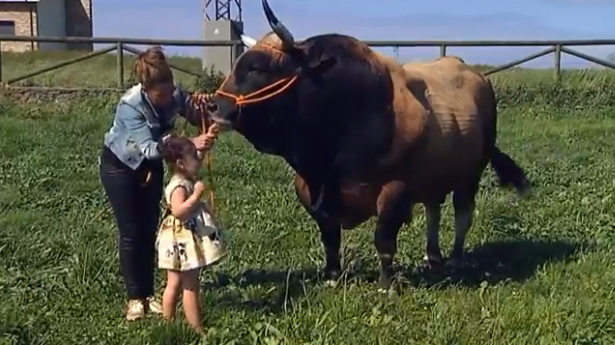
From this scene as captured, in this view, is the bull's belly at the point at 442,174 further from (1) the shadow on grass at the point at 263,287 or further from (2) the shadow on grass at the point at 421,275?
(1) the shadow on grass at the point at 263,287

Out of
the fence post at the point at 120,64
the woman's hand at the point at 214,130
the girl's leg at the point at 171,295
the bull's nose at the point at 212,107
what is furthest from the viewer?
the fence post at the point at 120,64

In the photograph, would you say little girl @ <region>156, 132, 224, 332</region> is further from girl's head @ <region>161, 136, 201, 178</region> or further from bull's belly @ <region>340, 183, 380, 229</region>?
bull's belly @ <region>340, 183, 380, 229</region>

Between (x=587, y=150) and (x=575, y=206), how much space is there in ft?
13.9

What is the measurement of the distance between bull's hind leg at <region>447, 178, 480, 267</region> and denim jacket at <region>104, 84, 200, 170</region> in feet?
9.18

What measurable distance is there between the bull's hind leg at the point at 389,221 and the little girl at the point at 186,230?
4.60 ft

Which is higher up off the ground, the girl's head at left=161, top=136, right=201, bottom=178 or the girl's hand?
the girl's head at left=161, top=136, right=201, bottom=178

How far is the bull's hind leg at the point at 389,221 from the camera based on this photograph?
699 centimetres

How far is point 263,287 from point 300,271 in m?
0.67

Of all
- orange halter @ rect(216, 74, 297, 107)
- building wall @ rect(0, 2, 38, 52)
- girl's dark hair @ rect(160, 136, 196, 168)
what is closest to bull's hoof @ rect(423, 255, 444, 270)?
orange halter @ rect(216, 74, 297, 107)

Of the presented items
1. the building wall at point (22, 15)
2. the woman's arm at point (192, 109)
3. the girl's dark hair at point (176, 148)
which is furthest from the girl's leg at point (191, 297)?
the building wall at point (22, 15)

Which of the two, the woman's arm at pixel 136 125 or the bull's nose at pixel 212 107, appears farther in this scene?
the bull's nose at pixel 212 107

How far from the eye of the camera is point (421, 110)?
719 centimetres

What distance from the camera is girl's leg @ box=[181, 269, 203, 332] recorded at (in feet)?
19.6

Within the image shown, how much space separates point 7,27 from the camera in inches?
1791
